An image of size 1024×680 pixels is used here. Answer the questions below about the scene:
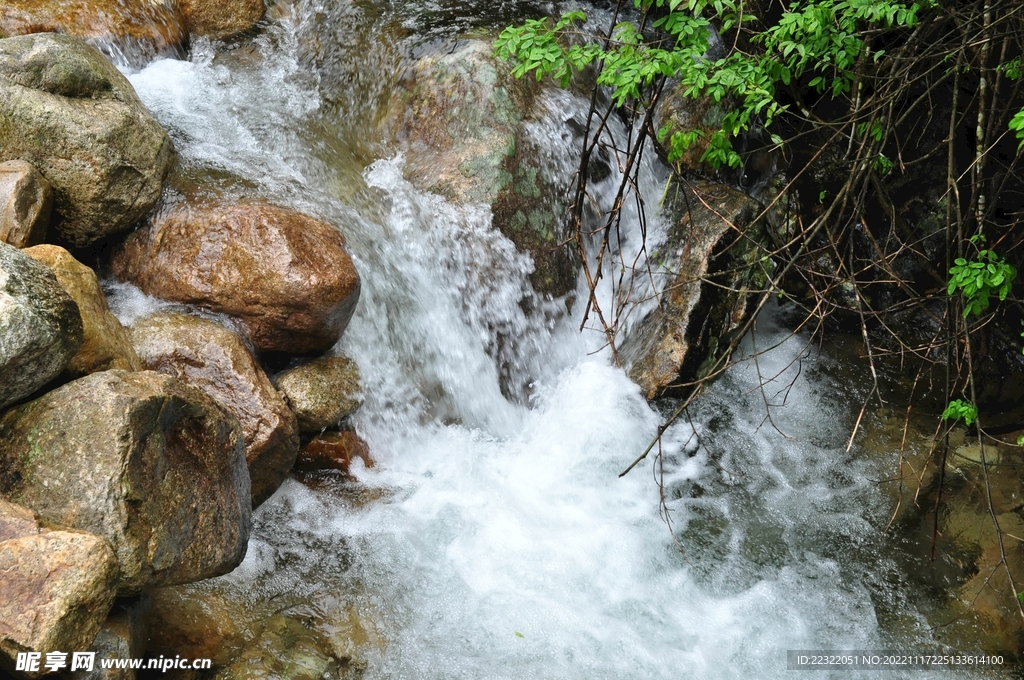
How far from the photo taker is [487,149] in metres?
5.48

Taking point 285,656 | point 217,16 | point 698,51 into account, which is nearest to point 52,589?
point 285,656

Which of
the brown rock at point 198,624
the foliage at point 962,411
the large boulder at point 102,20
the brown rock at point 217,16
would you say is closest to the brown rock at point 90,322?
the brown rock at point 198,624

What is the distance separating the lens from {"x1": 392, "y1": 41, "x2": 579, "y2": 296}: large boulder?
539 cm

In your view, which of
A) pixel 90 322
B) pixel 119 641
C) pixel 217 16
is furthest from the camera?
pixel 217 16

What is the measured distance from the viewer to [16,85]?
12.9ft

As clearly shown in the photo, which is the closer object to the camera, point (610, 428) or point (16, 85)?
point (16, 85)

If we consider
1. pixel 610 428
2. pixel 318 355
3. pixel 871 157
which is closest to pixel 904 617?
pixel 610 428

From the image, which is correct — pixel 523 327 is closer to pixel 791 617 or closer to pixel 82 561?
pixel 791 617

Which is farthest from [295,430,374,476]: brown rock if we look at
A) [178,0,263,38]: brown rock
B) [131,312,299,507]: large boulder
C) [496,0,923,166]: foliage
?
[178,0,263,38]: brown rock

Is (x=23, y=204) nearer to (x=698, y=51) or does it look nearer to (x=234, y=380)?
(x=234, y=380)

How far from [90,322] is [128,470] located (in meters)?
0.96

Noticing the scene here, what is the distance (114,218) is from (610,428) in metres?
3.15

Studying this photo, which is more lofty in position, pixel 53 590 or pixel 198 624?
pixel 53 590

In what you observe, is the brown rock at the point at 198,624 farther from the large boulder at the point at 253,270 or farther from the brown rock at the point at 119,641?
the large boulder at the point at 253,270
